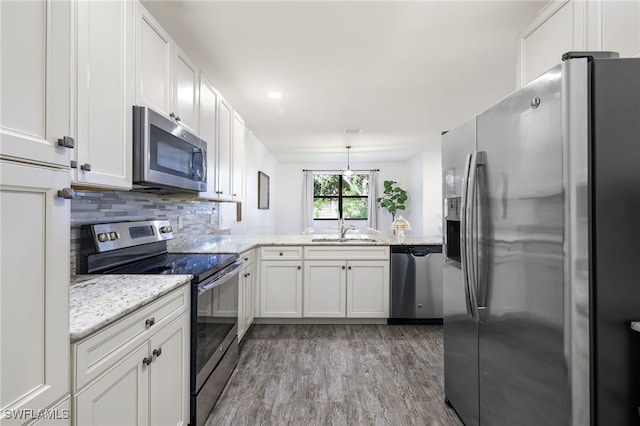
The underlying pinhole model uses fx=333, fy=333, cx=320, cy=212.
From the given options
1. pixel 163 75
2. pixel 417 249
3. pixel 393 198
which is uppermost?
pixel 163 75

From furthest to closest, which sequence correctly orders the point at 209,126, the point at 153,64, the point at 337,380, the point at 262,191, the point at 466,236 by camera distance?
the point at 262,191
the point at 209,126
the point at 337,380
the point at 153,64
the point at 466,236

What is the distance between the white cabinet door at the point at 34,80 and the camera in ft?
2.25

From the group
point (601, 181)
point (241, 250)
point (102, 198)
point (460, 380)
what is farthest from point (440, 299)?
point (102, 198)

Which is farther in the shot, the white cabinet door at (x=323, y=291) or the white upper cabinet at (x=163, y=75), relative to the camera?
the white cabinet door at (x=323, y=291)

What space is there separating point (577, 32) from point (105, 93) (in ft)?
→ 6.96

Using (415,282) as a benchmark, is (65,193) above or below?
above

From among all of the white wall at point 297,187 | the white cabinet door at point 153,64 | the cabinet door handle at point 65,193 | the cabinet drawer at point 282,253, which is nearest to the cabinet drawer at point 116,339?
the cabinet door handle at point 65,193

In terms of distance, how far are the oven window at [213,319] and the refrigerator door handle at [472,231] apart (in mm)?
1346

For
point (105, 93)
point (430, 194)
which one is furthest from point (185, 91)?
point (430, 194)

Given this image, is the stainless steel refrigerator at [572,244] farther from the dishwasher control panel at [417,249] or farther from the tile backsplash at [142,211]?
the dishwasher control panel at [417,249]

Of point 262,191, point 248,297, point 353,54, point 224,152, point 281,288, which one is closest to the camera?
point 353,54

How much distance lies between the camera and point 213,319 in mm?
1974

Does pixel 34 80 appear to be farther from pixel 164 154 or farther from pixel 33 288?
pixel 164 154

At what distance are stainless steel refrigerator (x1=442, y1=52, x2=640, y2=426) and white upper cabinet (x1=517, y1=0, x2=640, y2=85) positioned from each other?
0.39 meters
